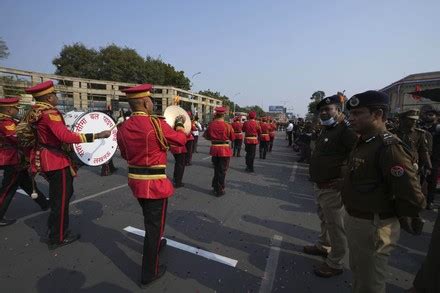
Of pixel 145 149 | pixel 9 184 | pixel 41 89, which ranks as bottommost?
pixel 9 184

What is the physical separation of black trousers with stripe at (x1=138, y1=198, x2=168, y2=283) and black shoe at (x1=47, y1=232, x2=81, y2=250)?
152 centimetres

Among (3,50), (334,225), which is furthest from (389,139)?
(3,50)

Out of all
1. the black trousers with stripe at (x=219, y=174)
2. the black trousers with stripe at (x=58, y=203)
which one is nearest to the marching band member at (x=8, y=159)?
the black trousers with stripe at (x=58, y=203)

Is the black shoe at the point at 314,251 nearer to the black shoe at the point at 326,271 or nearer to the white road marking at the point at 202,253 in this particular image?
the black shoe at the point at 326,271

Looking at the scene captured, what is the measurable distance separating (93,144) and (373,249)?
454 cm

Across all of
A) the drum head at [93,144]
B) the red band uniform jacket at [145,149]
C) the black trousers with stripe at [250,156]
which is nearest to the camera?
the red band uniform jacket at [145,149]

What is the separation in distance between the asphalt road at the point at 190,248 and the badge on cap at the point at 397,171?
178cm

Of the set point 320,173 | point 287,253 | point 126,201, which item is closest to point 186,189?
point 126,201

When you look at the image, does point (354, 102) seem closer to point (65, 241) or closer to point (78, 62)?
point (65, 241)

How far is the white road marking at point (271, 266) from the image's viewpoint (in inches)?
132

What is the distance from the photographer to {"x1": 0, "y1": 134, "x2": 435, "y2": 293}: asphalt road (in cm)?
336

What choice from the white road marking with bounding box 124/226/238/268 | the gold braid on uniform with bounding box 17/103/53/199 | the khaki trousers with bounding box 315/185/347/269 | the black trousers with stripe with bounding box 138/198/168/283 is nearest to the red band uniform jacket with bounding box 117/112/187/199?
the black trousers with stripe with bounding box 138/198/168/283

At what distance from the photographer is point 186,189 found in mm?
7559

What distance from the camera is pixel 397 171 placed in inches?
86.6
